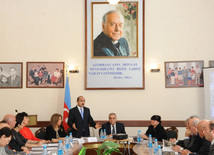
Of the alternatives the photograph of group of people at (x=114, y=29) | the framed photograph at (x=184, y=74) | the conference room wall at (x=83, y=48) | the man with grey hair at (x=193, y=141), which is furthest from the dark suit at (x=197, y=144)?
the photograph of group of people at (x=114, y=29)

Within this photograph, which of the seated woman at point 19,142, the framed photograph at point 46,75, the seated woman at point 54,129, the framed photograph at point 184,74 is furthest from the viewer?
the framed photograph at point 46,75

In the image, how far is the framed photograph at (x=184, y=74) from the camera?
7918mm

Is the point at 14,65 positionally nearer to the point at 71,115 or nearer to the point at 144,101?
the point at 71,115

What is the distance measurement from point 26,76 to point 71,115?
2.13 meters

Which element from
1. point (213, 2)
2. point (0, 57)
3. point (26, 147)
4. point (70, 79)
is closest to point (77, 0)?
point (70, 79)

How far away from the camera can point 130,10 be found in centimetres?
811

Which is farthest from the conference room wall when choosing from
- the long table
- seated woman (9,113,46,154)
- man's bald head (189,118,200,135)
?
man's bald head (189,118,200,135)

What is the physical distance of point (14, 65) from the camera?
807 cm

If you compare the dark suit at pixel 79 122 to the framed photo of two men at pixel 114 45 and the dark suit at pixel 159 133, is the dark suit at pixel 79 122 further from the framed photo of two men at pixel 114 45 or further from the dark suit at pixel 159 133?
the dark suit at pixel 159 133

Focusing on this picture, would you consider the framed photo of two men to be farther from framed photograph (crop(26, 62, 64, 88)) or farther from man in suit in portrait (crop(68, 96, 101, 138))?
man in suit in portrait (crop(68, 96, 101, 138))

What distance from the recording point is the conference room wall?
26.1ft

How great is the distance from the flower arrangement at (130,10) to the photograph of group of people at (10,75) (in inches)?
143

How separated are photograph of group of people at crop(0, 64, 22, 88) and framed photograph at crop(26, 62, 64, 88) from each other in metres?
0.27

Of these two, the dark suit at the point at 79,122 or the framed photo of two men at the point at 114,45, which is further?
the framed photo of two men at the point at 114,45
